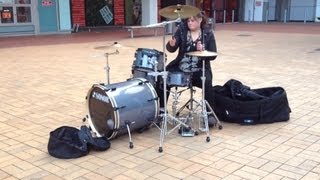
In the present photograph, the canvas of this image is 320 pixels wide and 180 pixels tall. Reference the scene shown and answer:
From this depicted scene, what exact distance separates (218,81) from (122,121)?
374cm

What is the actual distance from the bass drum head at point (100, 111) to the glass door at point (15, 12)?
43.4 feet

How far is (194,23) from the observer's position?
4895 mm

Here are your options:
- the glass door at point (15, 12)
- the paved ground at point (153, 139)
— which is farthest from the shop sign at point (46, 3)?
the paved ground at point (153, 139)

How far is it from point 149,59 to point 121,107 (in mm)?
803

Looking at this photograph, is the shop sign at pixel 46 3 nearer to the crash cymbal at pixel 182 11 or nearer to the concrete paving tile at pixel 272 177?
the crash cymbal at pixel 182 11

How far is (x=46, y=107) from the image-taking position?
19.9ft

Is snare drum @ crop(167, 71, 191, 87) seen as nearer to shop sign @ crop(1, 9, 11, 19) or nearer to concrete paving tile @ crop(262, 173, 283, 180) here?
concrete paving tile @ crop(262, 173, 283, 180)

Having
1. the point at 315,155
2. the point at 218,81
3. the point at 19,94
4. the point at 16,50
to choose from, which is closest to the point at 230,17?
the point at 16,50

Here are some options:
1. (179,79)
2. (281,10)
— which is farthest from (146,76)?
(281,10)

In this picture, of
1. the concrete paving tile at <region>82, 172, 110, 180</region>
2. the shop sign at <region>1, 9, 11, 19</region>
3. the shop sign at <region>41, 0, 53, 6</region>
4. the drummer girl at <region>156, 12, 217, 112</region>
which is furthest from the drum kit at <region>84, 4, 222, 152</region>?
the shop sign at <region>41, 0, 53, 6</region>

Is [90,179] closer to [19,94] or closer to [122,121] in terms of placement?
[122,121]

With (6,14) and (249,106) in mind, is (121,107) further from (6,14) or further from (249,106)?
(6,14)

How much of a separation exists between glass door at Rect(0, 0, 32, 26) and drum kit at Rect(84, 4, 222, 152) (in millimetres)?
13125

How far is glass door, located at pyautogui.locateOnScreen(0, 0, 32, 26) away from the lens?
1659 centimetres
